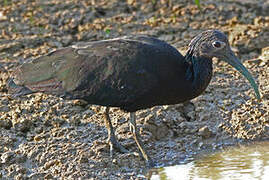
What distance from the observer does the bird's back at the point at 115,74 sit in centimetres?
623

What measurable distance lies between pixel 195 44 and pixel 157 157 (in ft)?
3.92

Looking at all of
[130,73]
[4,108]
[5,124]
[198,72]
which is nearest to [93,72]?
[130,73]

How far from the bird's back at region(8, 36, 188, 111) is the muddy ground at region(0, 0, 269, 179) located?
0.59 meters

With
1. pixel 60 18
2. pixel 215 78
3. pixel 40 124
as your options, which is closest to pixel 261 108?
pixel 215 78

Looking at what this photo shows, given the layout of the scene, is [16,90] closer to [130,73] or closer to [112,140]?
[112,140]

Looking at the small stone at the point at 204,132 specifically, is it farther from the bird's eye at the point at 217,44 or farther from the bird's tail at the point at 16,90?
the bird's tail at the point at 16,90

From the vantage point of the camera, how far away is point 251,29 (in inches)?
351

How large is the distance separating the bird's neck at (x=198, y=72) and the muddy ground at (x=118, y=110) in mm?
780

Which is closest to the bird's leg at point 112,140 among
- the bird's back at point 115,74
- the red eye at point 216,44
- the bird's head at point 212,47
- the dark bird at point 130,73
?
the dark bird at point 130,73

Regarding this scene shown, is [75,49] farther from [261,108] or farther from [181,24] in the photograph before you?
[181,24]

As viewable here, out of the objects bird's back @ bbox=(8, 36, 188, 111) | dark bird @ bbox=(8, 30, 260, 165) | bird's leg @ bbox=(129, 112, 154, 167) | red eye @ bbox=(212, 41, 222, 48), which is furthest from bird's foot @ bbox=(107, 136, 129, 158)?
red eye @ bbox=(212, 41, 222, 48)

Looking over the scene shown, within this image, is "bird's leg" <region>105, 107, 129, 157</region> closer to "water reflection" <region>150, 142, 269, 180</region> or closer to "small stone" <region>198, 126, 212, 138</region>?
"water reflection" <region>150, 142, 269, 180</region>

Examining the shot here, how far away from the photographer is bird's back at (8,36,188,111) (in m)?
6.23

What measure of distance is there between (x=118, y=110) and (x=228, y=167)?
1508 millimetres
